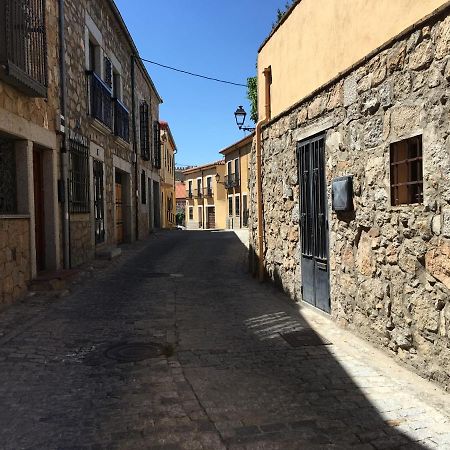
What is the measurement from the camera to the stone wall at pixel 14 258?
5895 millimetres

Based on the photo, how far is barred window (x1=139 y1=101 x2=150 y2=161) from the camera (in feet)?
53.0

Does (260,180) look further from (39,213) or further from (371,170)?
(371,170)

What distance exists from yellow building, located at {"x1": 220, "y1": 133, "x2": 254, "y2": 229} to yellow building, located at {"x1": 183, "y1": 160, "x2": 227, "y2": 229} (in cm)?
204

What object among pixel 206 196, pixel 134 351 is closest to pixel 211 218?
pixel 206 196

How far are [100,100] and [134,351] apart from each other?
7.45 m

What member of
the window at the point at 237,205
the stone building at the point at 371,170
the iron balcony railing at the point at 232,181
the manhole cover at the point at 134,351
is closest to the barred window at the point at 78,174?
the stone building at the point at 371,170

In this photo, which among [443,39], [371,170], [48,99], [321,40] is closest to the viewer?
[443,39]

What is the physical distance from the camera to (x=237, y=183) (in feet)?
116

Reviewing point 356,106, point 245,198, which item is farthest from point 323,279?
point 245,198

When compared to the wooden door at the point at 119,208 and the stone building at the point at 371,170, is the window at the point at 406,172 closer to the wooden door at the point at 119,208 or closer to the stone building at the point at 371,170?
the stone building at the point at 371,170

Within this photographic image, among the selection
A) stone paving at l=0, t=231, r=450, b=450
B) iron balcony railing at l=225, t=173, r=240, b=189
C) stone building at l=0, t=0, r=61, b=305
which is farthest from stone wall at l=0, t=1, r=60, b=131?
iron balcony railing at l=225, t=173, r=240, b=189

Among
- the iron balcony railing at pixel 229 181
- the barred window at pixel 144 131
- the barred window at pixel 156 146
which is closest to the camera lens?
the barred window at pixel 144 131

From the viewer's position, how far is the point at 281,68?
7.58 meters

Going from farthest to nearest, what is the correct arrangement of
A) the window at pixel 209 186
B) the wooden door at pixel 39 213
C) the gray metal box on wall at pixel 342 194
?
the window at pixel 209 186, the wooden door at pixel 39 213, the gray metal box on wall at pixel 342 194
